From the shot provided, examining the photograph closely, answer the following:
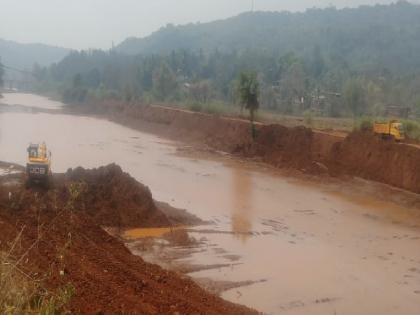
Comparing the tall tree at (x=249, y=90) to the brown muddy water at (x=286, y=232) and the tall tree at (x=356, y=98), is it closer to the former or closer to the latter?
the brown muddy water at (x=286, y=232)

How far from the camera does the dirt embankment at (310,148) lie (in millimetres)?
24719

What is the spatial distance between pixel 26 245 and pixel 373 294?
770 centimetres

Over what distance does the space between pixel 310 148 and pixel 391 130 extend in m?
4.82

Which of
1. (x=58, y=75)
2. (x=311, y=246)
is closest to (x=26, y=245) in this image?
(x=311, y=246)

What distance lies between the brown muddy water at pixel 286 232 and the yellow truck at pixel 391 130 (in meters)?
3.24

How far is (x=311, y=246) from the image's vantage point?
15.7 metres

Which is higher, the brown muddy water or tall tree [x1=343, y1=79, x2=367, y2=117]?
tall tree [x1=343, y1=79, x2=367, y2=117]

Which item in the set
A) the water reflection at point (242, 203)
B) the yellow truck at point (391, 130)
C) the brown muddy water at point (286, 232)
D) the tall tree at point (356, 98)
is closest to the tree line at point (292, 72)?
the tall tree at point (356, 98)

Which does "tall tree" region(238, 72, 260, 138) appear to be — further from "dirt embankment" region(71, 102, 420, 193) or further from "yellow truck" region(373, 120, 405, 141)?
"yellow truck" region(373, 120, 405, 141)

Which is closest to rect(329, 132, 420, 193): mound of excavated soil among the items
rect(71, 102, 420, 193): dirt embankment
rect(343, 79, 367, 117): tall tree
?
rect(71, 102, 420, 193): dirt embankment

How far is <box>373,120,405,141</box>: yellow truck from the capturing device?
86.7 feet

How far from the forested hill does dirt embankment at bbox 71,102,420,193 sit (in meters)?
59.6

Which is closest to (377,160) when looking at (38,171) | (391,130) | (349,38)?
(391,130)

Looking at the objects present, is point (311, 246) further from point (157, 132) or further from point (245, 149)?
point (157, 132)
